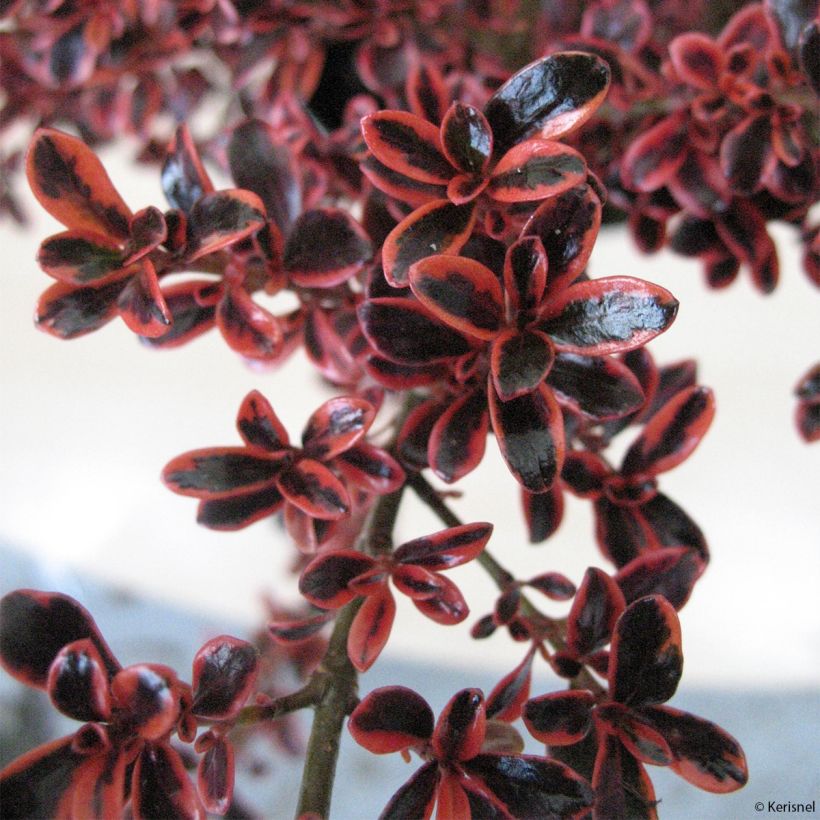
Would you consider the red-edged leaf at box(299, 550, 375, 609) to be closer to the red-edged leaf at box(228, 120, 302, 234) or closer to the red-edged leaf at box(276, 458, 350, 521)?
the red-edged leaf at box(276, 458, 350, 521)

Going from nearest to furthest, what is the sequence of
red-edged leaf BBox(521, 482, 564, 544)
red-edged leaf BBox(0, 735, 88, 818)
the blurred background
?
red-edged leaf BBox(0, 735, 88, 818) < red-edged leaf BBox(521, 482, 564, 544) < the blurred background

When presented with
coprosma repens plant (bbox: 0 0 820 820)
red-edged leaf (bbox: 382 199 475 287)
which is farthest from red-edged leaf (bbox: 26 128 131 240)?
red-edged leaf (bbox: 382 199 475 287)

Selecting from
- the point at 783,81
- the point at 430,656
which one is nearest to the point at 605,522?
the point at 783,81

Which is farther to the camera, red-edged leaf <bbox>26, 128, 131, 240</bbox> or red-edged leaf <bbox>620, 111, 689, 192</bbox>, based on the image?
red-edged leaf <bbox>620, 111, 689, 192</bbox>

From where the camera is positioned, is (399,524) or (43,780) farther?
(399,524)

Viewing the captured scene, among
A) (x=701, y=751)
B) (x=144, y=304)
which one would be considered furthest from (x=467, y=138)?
(x=701, y=751)

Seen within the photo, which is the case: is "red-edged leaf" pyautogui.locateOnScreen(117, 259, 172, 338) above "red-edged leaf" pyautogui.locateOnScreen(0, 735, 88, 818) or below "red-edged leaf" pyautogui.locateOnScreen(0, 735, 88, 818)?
above

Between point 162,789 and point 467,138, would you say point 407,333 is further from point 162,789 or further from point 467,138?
point 162,789
